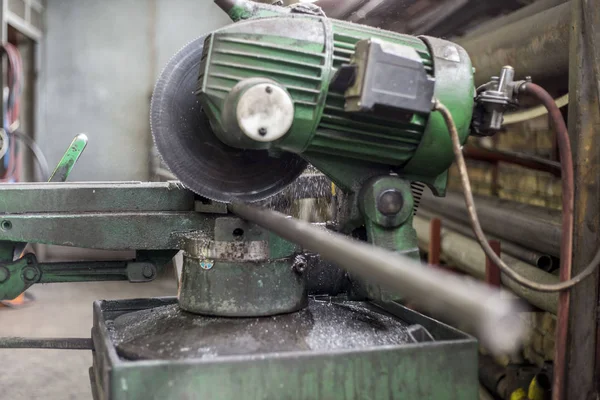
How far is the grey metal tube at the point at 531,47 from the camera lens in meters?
Answer: 1.69

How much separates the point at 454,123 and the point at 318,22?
0.29m

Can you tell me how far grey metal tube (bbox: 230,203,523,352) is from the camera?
0.57m

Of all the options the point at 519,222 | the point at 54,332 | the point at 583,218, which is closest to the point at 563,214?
the point at 583,218

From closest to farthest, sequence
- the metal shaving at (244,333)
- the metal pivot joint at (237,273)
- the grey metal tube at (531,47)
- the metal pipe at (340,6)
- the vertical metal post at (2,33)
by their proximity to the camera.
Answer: the metal shaving at (244,333) < the metal pivot joint at (237,273) < the grey metal tube at (531,47) < the metal pipe at (340,6) < the vertical metal post at (2,33)

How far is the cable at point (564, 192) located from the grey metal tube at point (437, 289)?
0.96 feet

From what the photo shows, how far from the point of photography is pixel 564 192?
1.21 metres

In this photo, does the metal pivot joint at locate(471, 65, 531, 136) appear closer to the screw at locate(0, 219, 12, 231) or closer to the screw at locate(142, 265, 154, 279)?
the screw at locate(142, 265, 154, 279)

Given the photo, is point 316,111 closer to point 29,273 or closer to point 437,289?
point 437,289

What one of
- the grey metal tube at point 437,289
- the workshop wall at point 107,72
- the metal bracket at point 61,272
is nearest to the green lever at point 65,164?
the metal bracket at point 61,272

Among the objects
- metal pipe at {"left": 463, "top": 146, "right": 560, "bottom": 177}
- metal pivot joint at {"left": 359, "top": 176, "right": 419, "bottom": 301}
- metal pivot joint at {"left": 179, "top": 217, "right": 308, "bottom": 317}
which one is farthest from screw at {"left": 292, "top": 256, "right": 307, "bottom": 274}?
metal pipe at {"left": 463, "top": 146, "right": 560, "bottom": 177}

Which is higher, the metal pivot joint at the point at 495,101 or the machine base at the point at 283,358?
the metal pivot joint at the point at 495,101

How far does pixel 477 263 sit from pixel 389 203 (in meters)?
1.59

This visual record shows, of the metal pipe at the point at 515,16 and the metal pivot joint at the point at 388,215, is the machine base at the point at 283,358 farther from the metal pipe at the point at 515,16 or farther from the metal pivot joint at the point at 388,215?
the metal pipe at the point at 515,16

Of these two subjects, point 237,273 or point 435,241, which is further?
point 435,241
